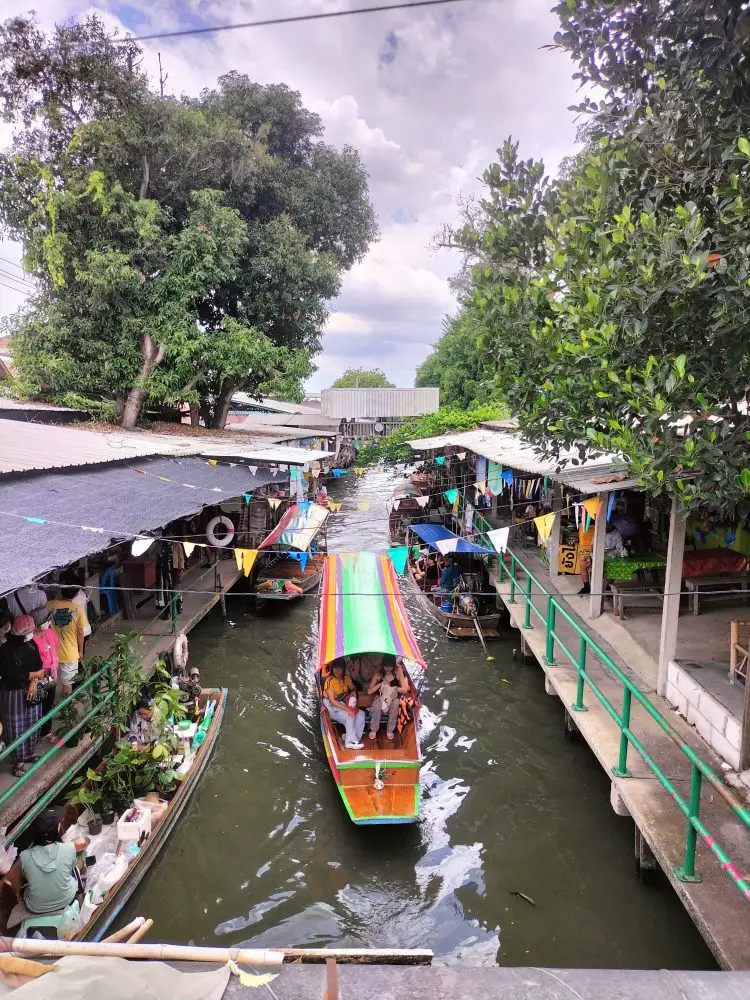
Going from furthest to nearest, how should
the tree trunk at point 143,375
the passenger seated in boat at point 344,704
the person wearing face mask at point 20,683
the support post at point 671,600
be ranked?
the tree trunk at point 143,375 → the passenger seated in boat at point 344,704 → the support post at point 671,600 → the person wearing face mask at point 20,683

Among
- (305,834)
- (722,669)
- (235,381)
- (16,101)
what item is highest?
(16,101)

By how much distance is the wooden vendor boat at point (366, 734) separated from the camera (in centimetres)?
699

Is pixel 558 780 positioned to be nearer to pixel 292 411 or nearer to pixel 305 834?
pixel 305 834

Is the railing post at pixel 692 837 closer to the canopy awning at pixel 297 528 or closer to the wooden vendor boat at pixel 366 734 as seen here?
the wooden vendor boat at pixel 366 734

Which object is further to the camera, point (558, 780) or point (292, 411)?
point (292, 411)

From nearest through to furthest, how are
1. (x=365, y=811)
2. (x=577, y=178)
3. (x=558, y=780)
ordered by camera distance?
(x=577, y=178), (x=365, y=811), (x=558, y=780)

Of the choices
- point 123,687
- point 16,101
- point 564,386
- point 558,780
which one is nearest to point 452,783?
point 558,780

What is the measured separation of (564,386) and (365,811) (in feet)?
16.8

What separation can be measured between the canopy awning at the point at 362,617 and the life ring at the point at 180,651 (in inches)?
96.4

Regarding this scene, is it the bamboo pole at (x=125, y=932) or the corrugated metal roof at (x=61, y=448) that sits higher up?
the corrugated metal roof at (x=61, y=448)

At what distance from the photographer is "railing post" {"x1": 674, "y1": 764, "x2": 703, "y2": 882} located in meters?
4.75

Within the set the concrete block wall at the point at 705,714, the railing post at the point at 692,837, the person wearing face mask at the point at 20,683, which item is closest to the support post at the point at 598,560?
the concrete block wall at the point at 705,714

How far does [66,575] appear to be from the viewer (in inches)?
380

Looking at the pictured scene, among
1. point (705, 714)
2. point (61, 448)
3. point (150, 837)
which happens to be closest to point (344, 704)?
point (150, 837)
